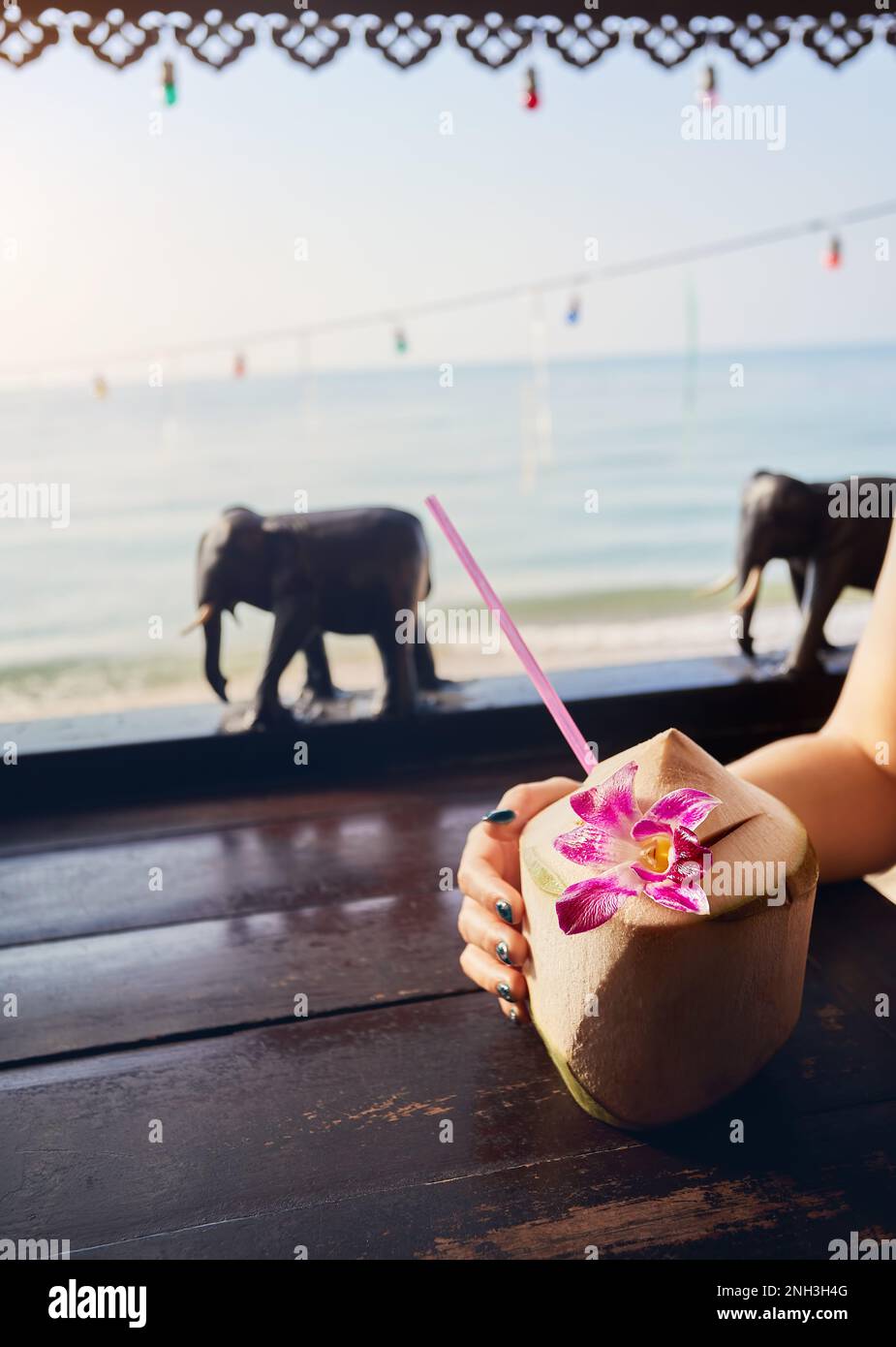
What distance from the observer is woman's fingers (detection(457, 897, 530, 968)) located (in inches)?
31.1

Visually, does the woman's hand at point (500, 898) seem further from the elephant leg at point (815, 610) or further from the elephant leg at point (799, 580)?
the elephant leg at point (799, 580)

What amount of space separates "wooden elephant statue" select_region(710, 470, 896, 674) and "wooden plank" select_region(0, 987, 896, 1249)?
1.29m

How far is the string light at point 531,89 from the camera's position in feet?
6.97

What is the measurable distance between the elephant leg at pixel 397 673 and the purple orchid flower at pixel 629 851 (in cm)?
121

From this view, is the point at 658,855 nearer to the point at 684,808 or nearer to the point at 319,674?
the point at 684,808

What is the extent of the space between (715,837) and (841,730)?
475mm

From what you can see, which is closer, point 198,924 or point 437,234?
point 198,924

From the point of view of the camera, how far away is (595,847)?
2.25 feet

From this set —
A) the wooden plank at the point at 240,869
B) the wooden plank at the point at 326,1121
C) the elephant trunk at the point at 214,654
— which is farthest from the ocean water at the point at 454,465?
the wooden plank at the point at 326,1121

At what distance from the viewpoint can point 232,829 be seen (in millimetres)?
1613

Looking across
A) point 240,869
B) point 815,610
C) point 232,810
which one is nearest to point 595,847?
point 240,869

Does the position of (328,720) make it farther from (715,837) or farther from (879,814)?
(715,837)

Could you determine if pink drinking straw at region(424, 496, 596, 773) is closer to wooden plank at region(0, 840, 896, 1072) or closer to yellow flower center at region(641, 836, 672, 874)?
yellow flower center at region(641, 836, 672, 874)
